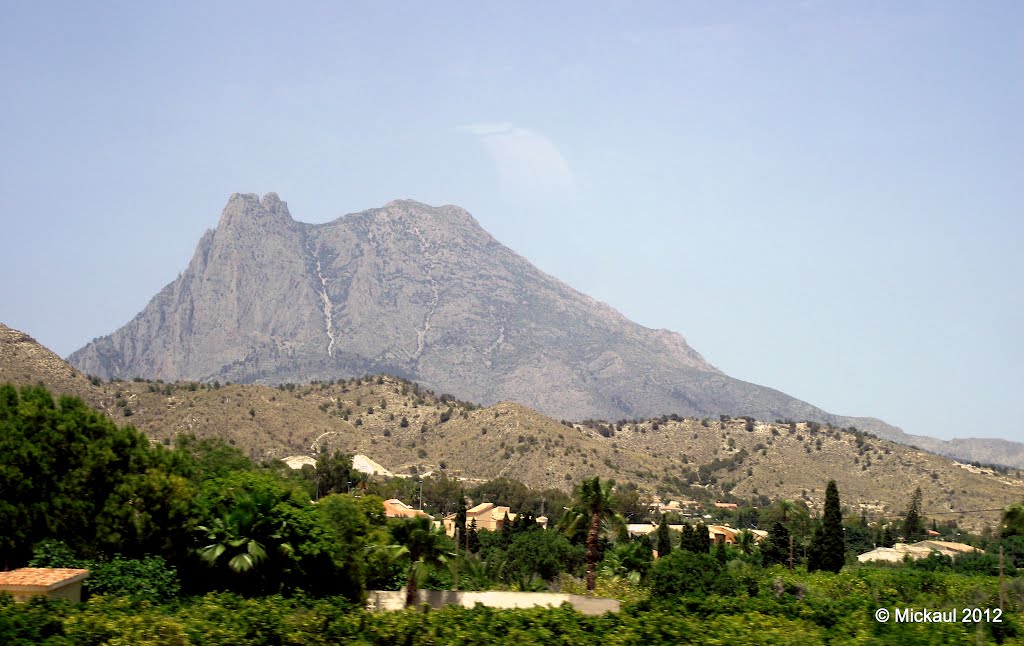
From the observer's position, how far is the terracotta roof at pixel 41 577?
1339 inches

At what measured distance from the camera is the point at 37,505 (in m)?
40.4

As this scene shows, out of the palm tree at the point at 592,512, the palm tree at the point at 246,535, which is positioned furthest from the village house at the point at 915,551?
the palm tree at the point at 246,535

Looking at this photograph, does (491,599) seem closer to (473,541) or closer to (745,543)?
(473,541)

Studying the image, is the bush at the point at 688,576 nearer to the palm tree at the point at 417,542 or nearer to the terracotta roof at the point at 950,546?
the palm tree at the point at 417,542

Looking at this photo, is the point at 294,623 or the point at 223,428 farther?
the point at 223,428

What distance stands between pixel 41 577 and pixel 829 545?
5389 centimetres

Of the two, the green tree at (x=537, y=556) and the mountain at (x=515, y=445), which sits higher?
the mountain at (x=515, y=445)

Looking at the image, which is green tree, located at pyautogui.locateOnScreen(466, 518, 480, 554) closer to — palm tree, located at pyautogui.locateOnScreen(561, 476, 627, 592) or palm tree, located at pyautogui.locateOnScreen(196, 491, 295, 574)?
palm tree, located at pyautogui.locateOnScreen(561, 476, 627, 592)

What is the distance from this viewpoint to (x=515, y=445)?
161 meters

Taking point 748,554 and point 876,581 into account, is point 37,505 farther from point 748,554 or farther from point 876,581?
point 748,554

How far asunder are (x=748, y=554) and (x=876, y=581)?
33176 mm

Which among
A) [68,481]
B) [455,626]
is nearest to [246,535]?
[68,481]

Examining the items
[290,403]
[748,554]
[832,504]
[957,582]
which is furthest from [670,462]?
[957,582]

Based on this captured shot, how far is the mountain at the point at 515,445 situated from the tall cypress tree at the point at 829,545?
240 ft
